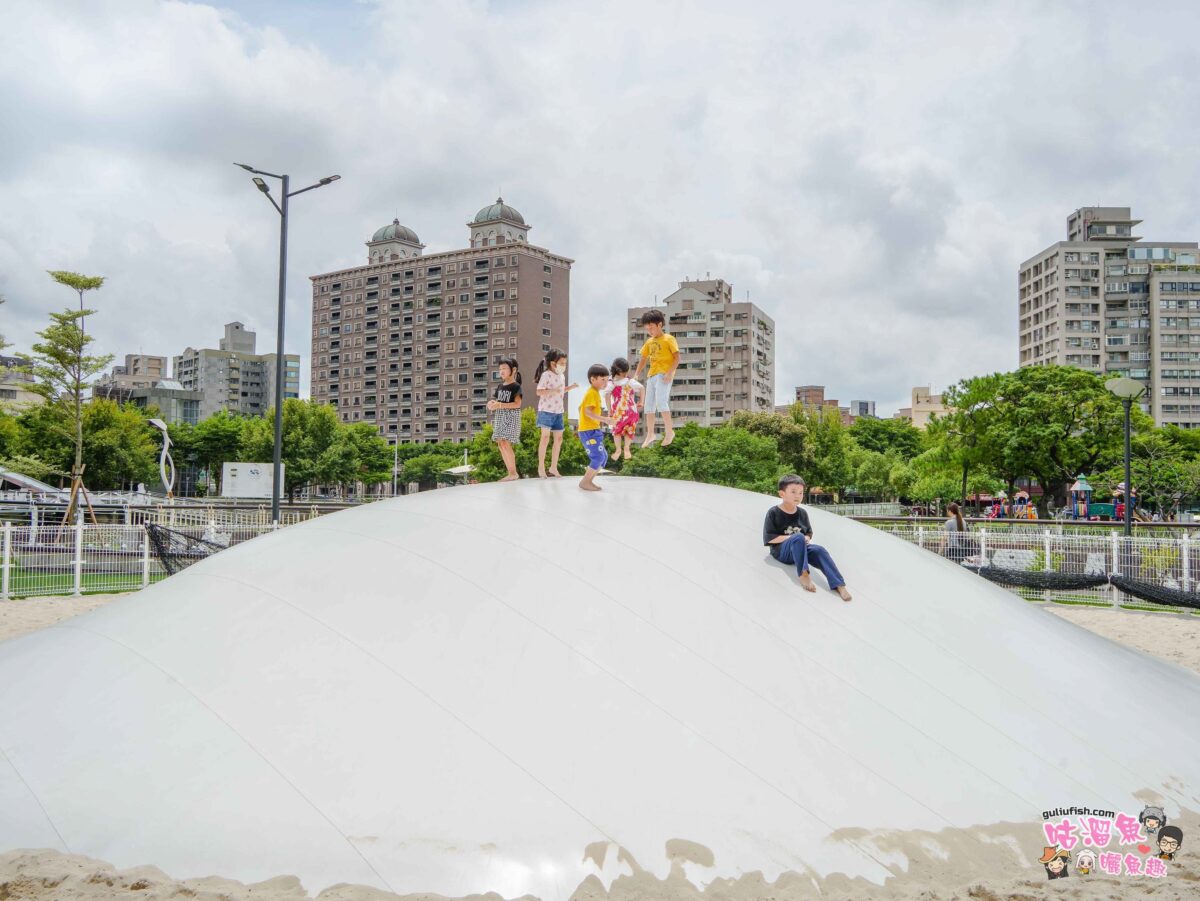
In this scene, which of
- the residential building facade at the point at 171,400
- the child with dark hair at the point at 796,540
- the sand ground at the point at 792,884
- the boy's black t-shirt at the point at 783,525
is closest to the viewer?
the sand ground at the point at 792,884

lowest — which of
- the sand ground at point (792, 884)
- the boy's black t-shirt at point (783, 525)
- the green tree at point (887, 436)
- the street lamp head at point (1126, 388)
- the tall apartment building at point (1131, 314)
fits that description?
the sand ground at point (792, 884)

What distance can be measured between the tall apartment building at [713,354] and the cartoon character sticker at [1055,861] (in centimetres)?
10448

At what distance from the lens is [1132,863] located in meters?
5.62

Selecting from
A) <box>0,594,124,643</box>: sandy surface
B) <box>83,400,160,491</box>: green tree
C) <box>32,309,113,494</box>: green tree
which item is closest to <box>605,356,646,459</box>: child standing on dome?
<box>0,594,124,643</box>: sandy surface

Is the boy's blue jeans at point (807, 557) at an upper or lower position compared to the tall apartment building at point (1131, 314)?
lower

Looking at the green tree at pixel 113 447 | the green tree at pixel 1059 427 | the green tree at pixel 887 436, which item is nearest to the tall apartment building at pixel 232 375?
the green tree at pixel 113 447

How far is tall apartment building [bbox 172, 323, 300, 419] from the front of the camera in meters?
164

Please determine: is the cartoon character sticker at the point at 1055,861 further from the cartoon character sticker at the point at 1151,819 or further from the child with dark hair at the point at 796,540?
the child with dark hair at the point at 796,540

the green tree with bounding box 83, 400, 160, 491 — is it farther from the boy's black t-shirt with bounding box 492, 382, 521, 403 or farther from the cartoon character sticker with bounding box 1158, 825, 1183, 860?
the cartoon character sticker with bounding box 1158, 825, 1183, 860

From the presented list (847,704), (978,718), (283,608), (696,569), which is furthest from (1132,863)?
(283,608)

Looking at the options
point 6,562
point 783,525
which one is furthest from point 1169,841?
point 6,562

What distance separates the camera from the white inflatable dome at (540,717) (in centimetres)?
513

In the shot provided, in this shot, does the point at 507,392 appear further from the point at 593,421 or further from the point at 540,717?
the point at 540,717

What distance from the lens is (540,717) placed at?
568 centimetres
